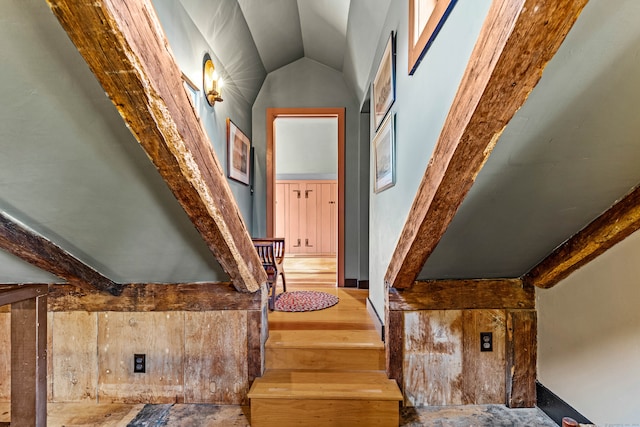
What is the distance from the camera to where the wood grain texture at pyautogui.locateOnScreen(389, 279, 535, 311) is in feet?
6.01

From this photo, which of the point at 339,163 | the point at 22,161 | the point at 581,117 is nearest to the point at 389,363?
the point at 581,117

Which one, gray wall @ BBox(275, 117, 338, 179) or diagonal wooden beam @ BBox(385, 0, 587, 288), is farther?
gray wall @ BBox(275, 117, 338, 179)

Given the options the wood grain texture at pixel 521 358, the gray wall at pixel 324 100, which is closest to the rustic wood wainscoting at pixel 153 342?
the wood grain texture at pixel 521 358

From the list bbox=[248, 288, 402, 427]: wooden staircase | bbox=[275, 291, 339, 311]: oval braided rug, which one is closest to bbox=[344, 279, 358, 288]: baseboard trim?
bbox=[275, 291, 339, 311]: oval braided rug

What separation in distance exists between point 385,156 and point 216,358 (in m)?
1.71

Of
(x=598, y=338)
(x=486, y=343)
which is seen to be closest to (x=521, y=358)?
(x=486, y=343)

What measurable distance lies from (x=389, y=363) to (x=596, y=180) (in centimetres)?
139

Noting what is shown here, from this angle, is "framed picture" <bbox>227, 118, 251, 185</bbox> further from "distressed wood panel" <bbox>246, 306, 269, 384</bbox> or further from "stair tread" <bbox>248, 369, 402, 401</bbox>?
"stair tread" <bbox>248, 369, 402, 401</bbox>

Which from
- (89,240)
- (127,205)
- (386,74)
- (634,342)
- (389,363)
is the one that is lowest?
(389,363)

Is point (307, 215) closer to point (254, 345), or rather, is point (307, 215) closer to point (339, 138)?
point (339, 138)

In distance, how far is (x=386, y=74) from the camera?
2031 mm

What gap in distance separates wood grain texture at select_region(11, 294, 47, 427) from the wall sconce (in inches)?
65.9

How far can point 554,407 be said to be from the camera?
1.70 m

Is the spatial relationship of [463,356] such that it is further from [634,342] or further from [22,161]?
[22,161]
